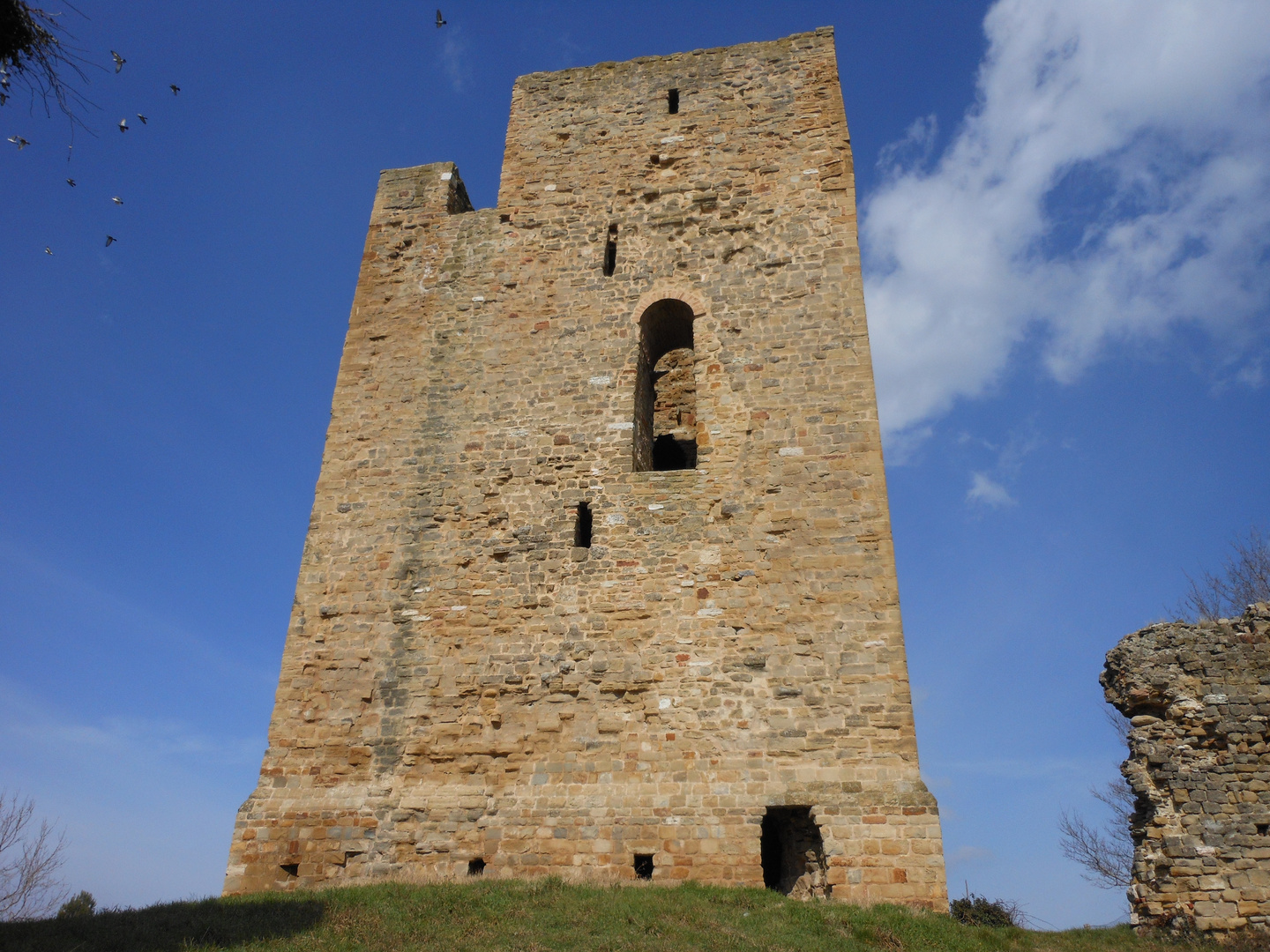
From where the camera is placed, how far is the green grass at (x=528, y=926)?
6195mm

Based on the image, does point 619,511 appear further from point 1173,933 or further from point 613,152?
point 1173,933

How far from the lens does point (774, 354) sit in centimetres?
1005

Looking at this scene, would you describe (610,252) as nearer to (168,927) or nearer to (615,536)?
(615,536)

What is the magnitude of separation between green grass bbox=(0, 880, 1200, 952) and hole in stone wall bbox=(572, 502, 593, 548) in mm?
3577

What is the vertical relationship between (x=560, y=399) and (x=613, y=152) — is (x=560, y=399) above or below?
below

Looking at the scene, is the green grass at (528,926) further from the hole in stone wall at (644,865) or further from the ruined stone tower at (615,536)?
the ruined stone tower at (615,536)

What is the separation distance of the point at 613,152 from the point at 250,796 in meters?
9.46

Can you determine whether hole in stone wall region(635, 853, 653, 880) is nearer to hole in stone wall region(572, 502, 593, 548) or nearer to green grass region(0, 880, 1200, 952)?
green grass region(0, 880, 1200, 952)

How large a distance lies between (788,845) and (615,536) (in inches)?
144

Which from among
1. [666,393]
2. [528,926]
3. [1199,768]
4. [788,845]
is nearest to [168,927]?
[528,926]

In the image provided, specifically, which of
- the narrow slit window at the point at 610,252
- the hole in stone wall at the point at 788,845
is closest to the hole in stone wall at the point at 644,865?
the hole in stone wall at the point at 788,845

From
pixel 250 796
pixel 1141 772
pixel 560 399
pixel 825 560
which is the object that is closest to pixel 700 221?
pixel 560 399

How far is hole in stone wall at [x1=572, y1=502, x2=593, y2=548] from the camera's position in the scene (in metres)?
9.60

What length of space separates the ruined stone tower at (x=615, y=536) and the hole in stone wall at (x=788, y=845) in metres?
0.05
